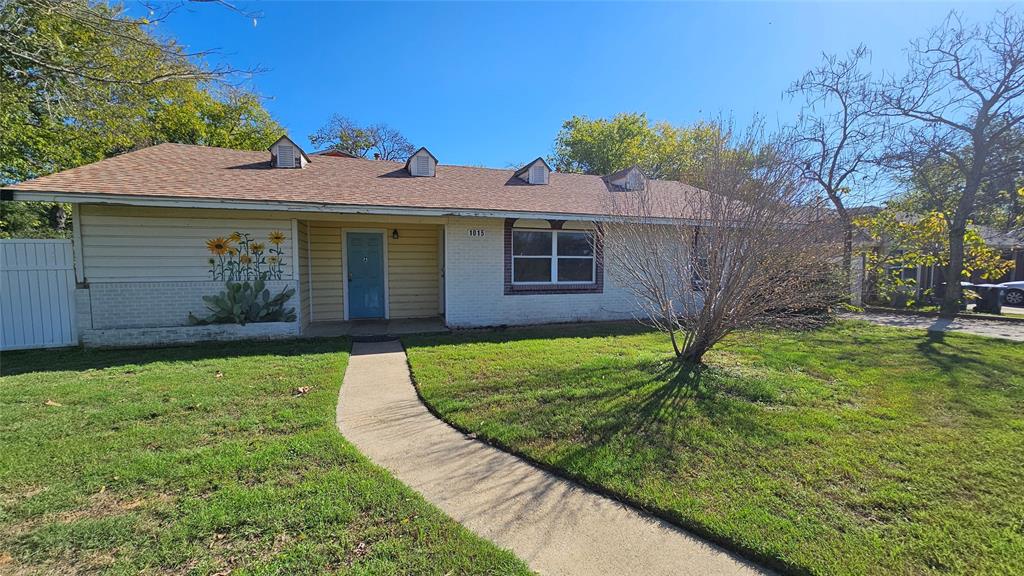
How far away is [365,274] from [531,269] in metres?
4.31

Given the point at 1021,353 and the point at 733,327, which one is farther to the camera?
the point at 1021,353

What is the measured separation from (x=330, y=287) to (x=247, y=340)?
8.34 feet

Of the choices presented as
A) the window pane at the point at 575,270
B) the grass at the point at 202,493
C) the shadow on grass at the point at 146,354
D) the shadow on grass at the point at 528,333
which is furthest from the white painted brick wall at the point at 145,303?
the window pane at the point at 575,270

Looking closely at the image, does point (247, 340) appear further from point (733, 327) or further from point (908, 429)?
point (908, 429)

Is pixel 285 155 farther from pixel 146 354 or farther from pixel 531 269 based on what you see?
pixel 531 269

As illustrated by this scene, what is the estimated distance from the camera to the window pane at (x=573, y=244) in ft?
33.7

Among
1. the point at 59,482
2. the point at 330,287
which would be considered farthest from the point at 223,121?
the point at 59,482

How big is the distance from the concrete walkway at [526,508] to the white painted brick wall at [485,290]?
5.17m

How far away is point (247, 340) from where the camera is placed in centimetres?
787

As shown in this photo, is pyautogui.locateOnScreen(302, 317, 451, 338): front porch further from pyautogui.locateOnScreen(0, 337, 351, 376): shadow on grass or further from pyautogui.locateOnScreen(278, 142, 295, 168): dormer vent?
pyautogui.locateOnScreen(278, 142, 295, 168): dormer vent

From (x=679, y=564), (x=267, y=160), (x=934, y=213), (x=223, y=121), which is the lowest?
(x=679, y=564)

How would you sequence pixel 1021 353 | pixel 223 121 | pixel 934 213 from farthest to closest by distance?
pixel 223 121, pixel 934 213, pixel 1021 353

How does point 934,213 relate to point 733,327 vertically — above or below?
above

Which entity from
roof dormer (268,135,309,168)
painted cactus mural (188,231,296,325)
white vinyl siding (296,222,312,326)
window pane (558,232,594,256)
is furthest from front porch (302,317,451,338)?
roof dormer (268,135,309,168)
